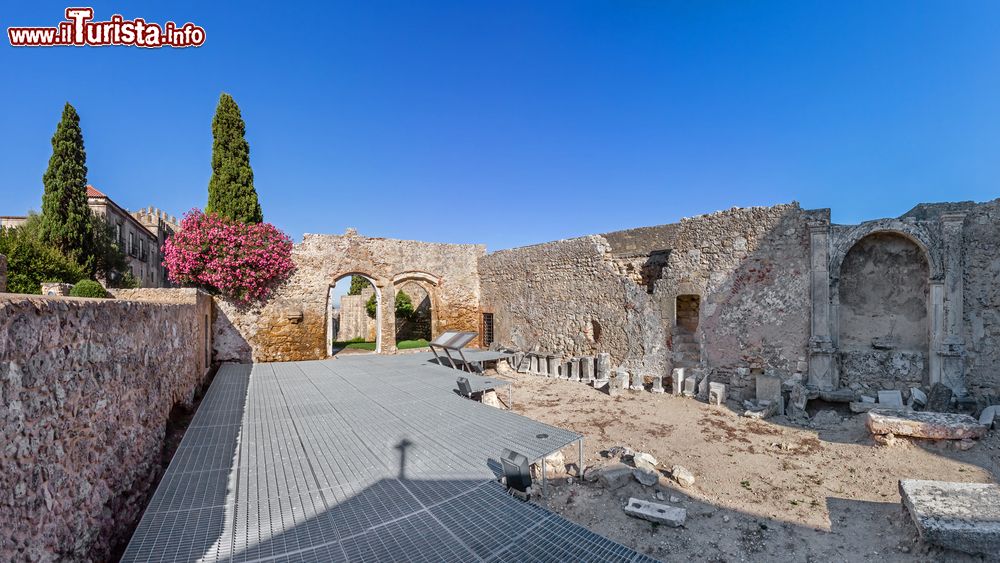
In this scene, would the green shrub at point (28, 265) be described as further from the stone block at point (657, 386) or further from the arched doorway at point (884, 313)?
the arched doorway at point (884, 313)

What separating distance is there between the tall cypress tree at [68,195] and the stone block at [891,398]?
2329 cm

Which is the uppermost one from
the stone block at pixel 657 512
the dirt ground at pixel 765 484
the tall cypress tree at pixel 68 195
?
the tall cypress tree at pixel 68 195

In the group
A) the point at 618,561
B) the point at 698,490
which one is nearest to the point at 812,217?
the point at 698,490

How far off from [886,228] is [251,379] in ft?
41.3

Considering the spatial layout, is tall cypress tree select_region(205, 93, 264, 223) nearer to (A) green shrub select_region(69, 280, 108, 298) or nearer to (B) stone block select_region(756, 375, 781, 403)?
(A) green shrub select_region(69, 280, 108, 298)

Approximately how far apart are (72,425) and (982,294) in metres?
12.1

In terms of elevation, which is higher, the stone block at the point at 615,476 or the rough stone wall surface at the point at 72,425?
the rough stone wall surface at the point at 72,425

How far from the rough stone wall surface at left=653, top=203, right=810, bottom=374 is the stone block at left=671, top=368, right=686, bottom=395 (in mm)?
616

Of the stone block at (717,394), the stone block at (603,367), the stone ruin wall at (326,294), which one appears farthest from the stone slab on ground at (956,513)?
the stone ruin wall at (326,294)

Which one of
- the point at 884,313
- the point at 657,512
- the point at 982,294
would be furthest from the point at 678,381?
the point at 657,512

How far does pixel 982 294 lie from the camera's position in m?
7.25

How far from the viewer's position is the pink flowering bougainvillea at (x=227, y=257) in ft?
37.6

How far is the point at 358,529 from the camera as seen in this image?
2.84 metres

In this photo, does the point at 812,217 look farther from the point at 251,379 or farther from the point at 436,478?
the point at 251,379
